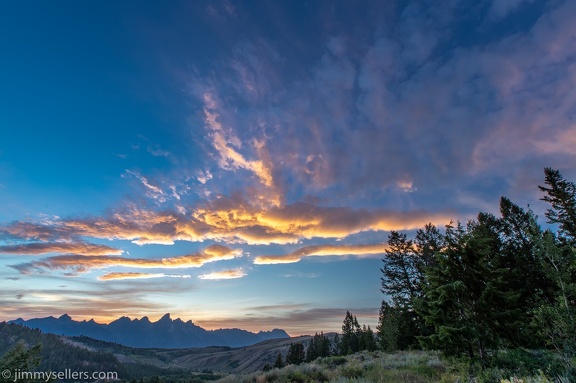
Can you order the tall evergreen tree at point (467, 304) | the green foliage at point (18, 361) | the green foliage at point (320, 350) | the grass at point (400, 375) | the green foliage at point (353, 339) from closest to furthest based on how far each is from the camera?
the grass at point (400, 375), the tall evergreen tree at point (467, 304), the green foliage at point (18, 361), the green foliage at point (353, 339), the green foliage at point (320, 350)

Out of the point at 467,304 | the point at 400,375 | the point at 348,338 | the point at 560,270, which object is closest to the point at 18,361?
the point at 400,375

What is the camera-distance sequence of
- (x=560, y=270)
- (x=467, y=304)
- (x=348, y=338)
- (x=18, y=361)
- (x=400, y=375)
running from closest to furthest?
1. (x=467, y=304)
2. (x=400, y=375)
3. (x=18, y=361)
4. (x=560, y=270)
5. (x=348, y=338)

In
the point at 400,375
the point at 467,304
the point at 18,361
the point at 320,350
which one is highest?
the point at 467,304

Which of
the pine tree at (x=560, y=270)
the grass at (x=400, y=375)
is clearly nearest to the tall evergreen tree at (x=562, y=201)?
the pine tree at (x=560, y=270)

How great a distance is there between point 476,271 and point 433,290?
2.25 meters

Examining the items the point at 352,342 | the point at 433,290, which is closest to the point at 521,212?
the point at 433,290

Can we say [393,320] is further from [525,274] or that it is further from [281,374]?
[281,374]

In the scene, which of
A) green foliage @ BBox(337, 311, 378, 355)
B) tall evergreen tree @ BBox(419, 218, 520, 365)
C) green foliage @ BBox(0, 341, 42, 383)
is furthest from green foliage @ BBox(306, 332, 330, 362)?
tall evergreen tree @ BBox(419, 218, 520, 365)

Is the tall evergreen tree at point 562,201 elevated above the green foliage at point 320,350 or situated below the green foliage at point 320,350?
above

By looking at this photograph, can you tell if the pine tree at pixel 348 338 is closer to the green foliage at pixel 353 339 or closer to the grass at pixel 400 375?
the green foliage at pixel 353 339

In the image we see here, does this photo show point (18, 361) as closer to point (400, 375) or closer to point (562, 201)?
point (400, 375)

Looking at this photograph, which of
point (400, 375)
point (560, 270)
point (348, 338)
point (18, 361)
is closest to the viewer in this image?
point (400, 375)

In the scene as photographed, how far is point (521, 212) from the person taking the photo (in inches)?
1471

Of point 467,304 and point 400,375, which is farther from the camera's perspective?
point 400,375
